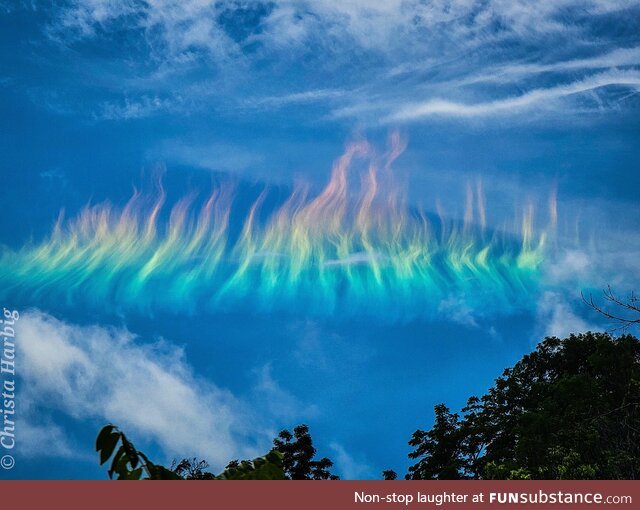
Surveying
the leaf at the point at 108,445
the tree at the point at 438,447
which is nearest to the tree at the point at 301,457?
the tree at the point at 438,447

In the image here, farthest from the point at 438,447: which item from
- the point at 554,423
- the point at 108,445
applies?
the point at 108,445

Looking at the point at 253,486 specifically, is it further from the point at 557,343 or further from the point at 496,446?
the point at 557,343

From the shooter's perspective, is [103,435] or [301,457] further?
[301,457]

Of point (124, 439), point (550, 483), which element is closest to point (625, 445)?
point (550, 483)

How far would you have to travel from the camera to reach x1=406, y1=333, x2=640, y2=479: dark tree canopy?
A: 27.4 m

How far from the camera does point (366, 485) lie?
920cm

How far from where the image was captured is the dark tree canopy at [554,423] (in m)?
27.4

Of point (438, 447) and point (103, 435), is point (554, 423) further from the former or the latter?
point (103, 435)

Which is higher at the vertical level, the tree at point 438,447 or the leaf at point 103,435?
the tree at point 438,447

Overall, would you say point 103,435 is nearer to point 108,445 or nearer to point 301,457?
point 108,445

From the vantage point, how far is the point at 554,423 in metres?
32.1

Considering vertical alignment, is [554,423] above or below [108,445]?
above

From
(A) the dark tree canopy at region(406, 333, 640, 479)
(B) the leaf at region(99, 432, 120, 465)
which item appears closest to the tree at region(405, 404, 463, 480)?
(A) the dark tree canopy at region(406, 333, 640, 479)

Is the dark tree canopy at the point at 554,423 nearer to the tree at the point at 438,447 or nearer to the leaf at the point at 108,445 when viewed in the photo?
the tree at the point at 438,447
